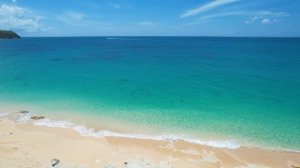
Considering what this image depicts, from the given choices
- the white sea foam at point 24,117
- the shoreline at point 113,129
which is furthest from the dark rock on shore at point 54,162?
the white sea foam at point 24,117

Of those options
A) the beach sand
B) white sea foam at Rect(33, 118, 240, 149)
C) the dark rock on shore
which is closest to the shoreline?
white sea foam at Rect(33, 118, 240, 149)

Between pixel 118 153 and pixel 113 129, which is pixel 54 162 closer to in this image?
pixel 118 153

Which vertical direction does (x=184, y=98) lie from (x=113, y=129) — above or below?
above

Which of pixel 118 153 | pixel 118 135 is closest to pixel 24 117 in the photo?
pixel 118 135

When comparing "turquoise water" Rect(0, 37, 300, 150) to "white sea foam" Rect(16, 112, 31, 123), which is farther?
"white sea foam" Rect(16, 112, 31, 123)

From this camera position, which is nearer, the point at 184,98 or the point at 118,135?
the point at 118,135

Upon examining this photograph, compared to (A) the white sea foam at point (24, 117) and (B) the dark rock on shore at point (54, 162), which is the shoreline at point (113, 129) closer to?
(A) the white sea foam at point (24, 117)

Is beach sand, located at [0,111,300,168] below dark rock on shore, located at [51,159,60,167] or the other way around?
below

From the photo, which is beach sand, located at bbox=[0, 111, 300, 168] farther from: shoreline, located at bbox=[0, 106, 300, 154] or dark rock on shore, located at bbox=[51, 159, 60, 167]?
shoreline, located at bbox=[0, 106, 300, 154]
